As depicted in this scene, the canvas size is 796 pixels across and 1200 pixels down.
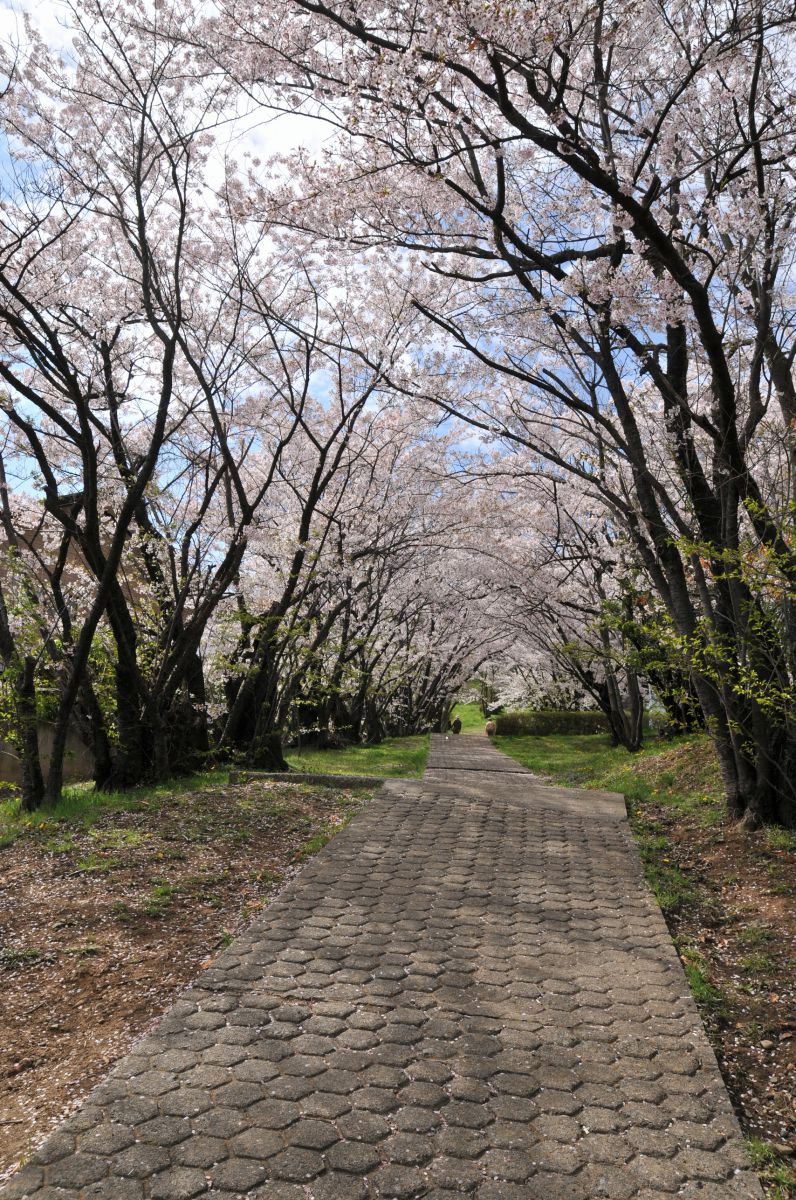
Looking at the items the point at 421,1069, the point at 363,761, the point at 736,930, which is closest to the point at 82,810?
the point at 421,1069

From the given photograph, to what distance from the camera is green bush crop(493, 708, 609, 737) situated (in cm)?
2677

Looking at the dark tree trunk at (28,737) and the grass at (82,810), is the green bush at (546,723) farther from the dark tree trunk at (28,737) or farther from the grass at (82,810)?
the dark tree trunk at (28,737)

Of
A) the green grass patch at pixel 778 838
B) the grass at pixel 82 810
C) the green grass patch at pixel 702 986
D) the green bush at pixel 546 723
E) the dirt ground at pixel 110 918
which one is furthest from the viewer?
the green bush at pixel 546 723

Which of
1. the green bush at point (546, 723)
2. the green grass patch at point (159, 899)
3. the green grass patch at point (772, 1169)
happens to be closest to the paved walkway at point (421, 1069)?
the green grass patch at point (772, 1169)

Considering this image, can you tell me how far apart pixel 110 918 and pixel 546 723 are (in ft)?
75.3

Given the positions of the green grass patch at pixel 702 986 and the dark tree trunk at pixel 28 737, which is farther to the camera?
the dark tree trunk at pixel 28 737

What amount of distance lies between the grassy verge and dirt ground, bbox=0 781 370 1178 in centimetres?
280

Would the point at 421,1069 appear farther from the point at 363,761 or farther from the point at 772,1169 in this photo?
the point at 363,761

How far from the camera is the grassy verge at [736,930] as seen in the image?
3.49m

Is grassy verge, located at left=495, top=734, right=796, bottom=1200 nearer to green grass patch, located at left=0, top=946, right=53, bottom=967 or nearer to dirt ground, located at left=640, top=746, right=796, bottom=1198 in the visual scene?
dirt ground, located at left=640, top=746, right=796, bottom=1198

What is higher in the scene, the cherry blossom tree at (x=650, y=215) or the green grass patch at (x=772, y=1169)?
the cherry blossom tree at (x=650, y=215)

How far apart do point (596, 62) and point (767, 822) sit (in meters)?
6.60

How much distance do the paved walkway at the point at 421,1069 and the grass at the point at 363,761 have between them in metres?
7.18

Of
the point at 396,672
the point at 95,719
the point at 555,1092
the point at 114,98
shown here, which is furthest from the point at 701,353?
the point at 396,672
